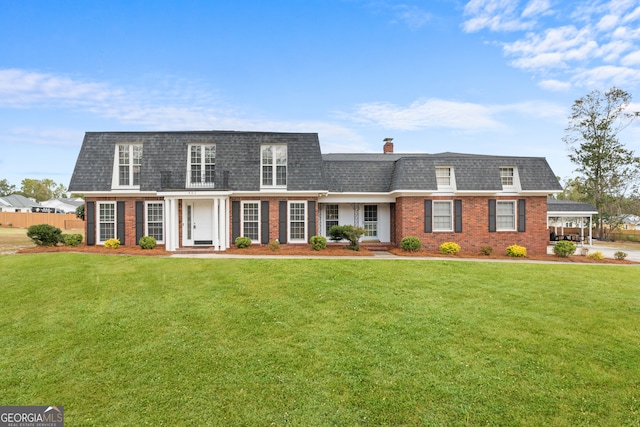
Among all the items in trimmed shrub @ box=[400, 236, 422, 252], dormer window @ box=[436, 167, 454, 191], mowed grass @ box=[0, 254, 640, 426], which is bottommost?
mowed grass @ box=[0, 254, 640, 426]

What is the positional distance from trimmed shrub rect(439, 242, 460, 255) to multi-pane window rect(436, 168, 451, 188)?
133 inches

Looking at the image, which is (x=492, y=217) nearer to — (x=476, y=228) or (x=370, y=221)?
(x=476, y=228)

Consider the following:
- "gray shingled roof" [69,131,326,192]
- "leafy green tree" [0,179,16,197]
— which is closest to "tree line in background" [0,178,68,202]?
"leafy green tree" [0,179,16,197]

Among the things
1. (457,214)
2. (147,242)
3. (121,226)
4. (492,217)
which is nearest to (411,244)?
(457,214)

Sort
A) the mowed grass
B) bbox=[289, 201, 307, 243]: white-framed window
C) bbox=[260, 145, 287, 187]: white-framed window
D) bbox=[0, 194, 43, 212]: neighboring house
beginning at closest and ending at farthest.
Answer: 1. the mowed grass
2. bbox=[289, 201, 307, 243]: white-framed window
3. bbox=[260, 145, 287, 187]: white-framed window
4. bbox=[0, 194, 43, 212]: neighboring house

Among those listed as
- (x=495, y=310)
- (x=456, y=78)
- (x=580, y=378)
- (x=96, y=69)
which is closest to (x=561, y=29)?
(x=456, y=78)

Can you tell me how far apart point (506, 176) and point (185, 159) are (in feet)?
57.1

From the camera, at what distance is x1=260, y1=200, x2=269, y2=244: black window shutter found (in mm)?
16484

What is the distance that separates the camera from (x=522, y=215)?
682 inches

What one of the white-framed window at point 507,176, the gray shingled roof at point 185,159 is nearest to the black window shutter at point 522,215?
the white-framed window at point 507,176

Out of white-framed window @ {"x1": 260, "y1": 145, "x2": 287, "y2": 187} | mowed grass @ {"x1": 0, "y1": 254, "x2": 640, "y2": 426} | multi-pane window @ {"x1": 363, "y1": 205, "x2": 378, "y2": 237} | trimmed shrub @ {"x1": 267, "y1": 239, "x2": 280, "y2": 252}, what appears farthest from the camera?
multi-pane window @ {"x1": 363, "y1": 205, "x2": 378, "y2": 237}

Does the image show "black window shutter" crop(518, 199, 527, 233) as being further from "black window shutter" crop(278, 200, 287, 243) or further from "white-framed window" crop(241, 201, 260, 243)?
"white-framed window" crop(241, 201, 260, 243)

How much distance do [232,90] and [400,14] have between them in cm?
971

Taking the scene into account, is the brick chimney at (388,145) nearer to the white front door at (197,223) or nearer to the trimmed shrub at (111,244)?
the white front door at (197,223)
